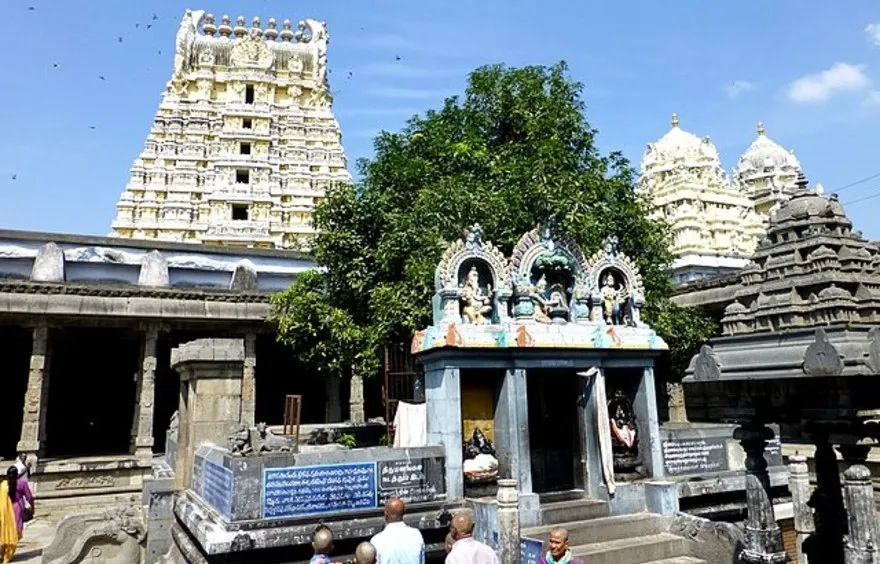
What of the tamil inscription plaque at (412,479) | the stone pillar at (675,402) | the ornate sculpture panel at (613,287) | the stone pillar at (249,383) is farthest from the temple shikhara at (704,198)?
the tamil inscription plaque at (412,479)

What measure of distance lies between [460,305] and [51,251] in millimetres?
18986

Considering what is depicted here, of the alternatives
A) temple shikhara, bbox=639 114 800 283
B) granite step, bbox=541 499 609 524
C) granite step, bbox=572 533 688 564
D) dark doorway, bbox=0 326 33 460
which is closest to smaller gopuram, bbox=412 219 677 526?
granite step, bbox=541 499 609 524

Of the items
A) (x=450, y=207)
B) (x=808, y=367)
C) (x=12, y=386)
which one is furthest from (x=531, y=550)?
(x=12, y=386)

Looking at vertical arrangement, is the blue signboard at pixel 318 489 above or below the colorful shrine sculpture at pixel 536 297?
below

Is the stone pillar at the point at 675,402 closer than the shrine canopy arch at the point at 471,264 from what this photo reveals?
No

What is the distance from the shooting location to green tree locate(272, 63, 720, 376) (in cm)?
1297

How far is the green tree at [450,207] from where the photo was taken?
1297cm

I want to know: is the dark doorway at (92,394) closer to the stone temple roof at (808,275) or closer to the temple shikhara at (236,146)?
the temple shikhara at (236,146)

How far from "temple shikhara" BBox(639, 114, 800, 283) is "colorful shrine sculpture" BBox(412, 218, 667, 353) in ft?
86.8

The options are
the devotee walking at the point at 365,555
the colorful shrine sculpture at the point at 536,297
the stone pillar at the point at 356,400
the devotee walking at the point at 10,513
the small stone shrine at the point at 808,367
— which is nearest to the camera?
the devotee walking at the point at 365,555

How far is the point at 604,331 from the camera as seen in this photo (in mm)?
9641

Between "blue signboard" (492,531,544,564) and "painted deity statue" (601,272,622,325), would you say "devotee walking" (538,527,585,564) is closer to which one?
"blue signboard" (492,531,544,564)

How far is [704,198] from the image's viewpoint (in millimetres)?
41500

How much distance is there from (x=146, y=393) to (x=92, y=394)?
9.18 metres
